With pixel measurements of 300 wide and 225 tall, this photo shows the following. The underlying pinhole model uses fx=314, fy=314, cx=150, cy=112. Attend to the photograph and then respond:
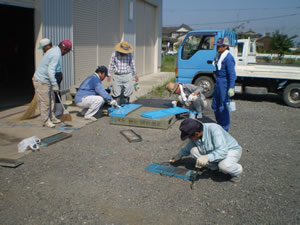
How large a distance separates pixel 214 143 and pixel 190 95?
132 inches

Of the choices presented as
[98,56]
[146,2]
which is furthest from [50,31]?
[146,2]

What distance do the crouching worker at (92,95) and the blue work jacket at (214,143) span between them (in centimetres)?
340

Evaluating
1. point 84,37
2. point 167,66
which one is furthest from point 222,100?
point 167,66

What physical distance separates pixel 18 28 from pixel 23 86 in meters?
4.27

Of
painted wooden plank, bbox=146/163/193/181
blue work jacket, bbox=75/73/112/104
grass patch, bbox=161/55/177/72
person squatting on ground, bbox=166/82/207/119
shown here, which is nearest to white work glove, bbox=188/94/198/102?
person squatting on ground, bbox=166/82/207/119

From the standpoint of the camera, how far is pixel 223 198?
151 inches

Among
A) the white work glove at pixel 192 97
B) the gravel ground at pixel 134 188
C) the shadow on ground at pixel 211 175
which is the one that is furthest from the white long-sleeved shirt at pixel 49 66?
the shadow on ground at pixel 211 175

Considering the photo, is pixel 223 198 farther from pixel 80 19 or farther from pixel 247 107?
pixel 80 19

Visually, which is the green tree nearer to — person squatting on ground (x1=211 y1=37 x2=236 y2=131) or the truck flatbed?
the truck flatbed

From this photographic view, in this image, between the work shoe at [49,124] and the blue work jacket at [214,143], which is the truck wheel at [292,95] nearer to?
the blue work jacket at [214,143]

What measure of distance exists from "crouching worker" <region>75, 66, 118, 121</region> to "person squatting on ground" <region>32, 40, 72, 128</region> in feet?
2.86

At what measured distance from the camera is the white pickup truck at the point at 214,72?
10.1 meters

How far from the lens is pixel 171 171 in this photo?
14.7 ft

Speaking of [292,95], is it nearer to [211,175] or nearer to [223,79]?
[223,79]
